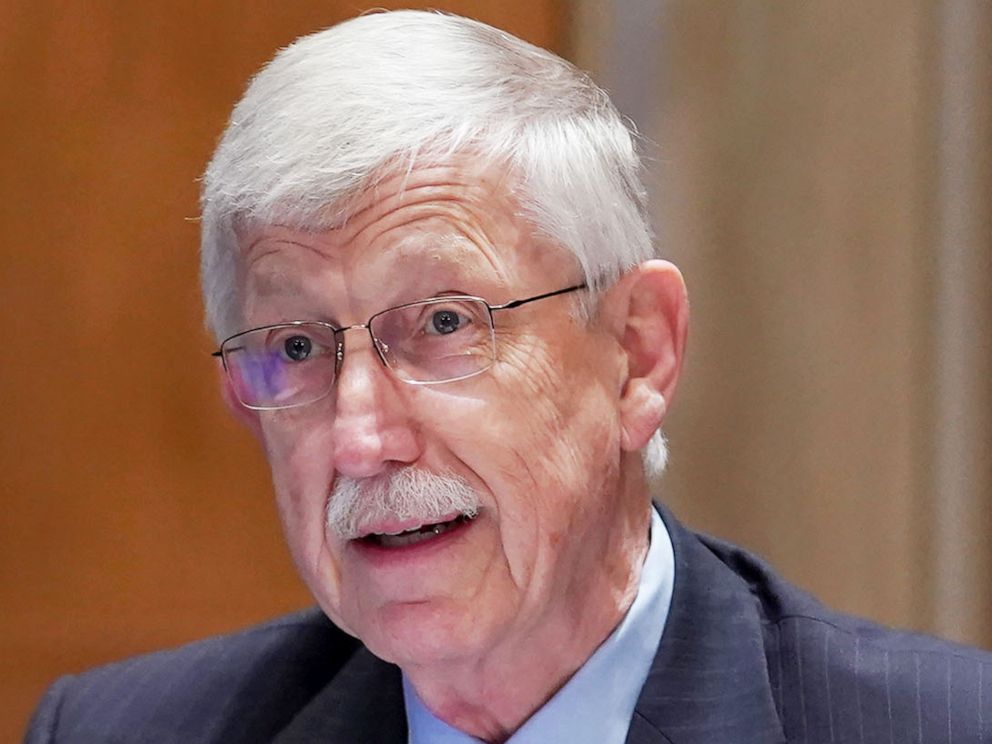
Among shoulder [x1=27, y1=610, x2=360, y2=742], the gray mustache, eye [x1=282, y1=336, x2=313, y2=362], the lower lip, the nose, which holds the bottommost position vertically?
shoulder [x1=27, y1=610, x2=360, y2=742]

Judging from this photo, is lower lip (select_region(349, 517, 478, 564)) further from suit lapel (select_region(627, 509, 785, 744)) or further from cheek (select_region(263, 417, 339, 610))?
suit lapel (select_region(627, 509, 785, 744))

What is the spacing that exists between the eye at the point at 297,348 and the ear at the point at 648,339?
32cm

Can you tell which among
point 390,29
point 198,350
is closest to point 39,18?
point 198,350

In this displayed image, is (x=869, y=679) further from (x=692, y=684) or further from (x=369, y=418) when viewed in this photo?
(x=369, y=418)

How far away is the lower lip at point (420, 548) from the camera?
1479mm

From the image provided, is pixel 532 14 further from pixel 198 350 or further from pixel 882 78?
pixel 198 350

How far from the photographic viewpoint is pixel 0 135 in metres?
2.57

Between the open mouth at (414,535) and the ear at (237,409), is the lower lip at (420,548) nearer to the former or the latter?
the open mouth at (414,535)

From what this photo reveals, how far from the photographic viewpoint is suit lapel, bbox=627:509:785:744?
5.05 ft

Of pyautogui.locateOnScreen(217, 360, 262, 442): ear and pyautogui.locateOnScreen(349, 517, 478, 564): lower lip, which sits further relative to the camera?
pyautogui.locateOnScreen(217, 360, 262, 442): ear

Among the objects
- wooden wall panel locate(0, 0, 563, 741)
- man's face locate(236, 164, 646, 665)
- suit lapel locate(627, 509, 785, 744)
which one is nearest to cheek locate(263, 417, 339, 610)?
man's face locate(236, 164, 646, 665)

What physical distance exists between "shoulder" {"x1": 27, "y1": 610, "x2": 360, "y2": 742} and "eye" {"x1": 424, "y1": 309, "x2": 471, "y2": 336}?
0.54m

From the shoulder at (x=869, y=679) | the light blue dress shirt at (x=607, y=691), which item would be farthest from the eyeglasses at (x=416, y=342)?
the shoulder at (x=869, y=679)

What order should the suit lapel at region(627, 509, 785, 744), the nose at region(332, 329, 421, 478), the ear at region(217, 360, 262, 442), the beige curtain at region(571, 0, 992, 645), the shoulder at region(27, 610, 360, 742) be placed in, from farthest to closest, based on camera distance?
Result: the beige curtain at region(571, 0, 992, 645)
the shoulder at region(27, 610, 360, 742)
the ear at region(217, 360, 262, 442)
the suit lapel at region(627, 509, 785, 744)
the nose at region(332, 329, 421, 478)
